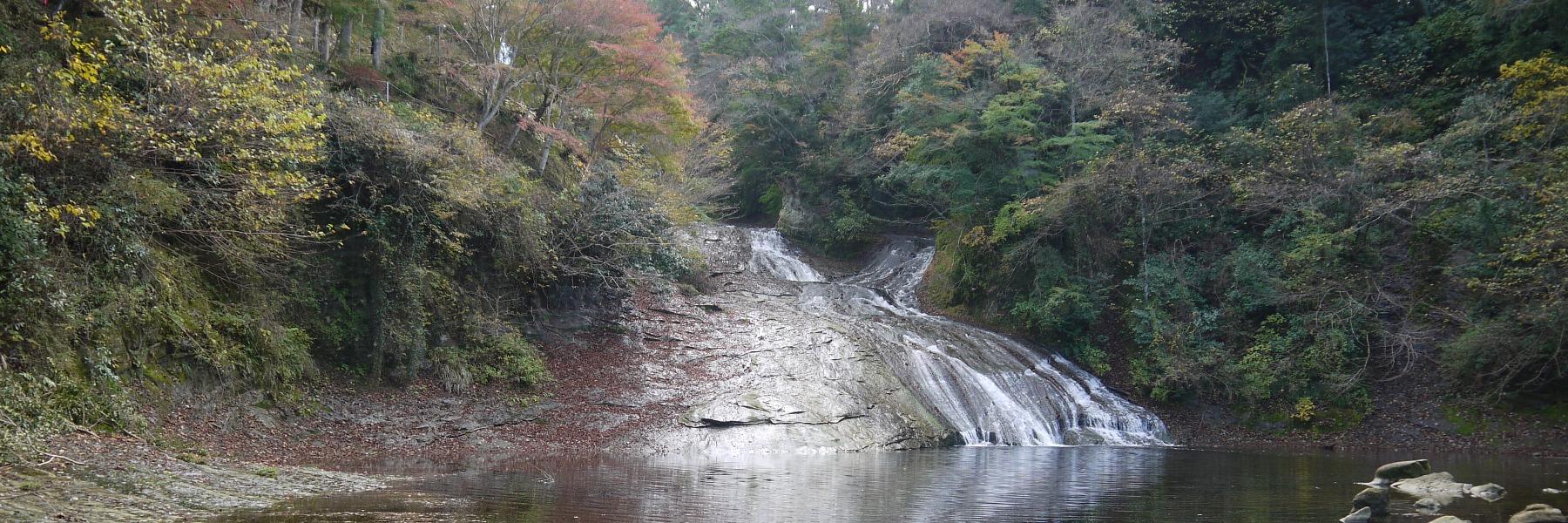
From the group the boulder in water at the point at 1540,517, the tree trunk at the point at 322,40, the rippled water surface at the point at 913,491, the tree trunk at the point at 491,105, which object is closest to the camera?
the boulder in water at the point at 1540,517

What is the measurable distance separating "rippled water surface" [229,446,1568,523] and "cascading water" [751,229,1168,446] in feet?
11.4

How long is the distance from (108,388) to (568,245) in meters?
11.3

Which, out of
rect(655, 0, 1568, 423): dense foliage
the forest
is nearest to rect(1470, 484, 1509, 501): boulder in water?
rect(655, 0, 1568, 423): dense foliage

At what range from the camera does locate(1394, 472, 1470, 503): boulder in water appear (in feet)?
40.0

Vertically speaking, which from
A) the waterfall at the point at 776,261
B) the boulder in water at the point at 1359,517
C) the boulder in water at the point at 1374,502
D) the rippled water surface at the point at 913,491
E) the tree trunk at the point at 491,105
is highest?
the tree trunk at the point at 491,105

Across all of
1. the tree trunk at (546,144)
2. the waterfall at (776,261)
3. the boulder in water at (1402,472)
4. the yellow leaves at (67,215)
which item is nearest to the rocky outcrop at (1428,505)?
the boulder in water at (1402,472)

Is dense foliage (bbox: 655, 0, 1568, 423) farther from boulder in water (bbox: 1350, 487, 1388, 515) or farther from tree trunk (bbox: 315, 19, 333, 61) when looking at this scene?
tree trunk (bbox: 315, 19, 333, 61)

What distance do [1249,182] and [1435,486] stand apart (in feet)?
44.4

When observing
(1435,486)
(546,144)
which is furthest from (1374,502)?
(546,144)

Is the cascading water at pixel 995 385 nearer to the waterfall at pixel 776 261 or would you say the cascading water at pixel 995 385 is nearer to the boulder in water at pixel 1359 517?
the waterfall at pixel 776 261

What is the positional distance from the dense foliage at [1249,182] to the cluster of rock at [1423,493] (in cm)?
743

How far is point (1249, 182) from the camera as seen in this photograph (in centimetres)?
2442

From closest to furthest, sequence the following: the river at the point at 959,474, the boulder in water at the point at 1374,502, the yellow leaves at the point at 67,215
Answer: the yellow leaves at the point at 67,215 → the river at the point at 959,474 → the boulder in water at the point at 1374,502

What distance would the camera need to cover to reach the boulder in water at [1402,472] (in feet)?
43.9
